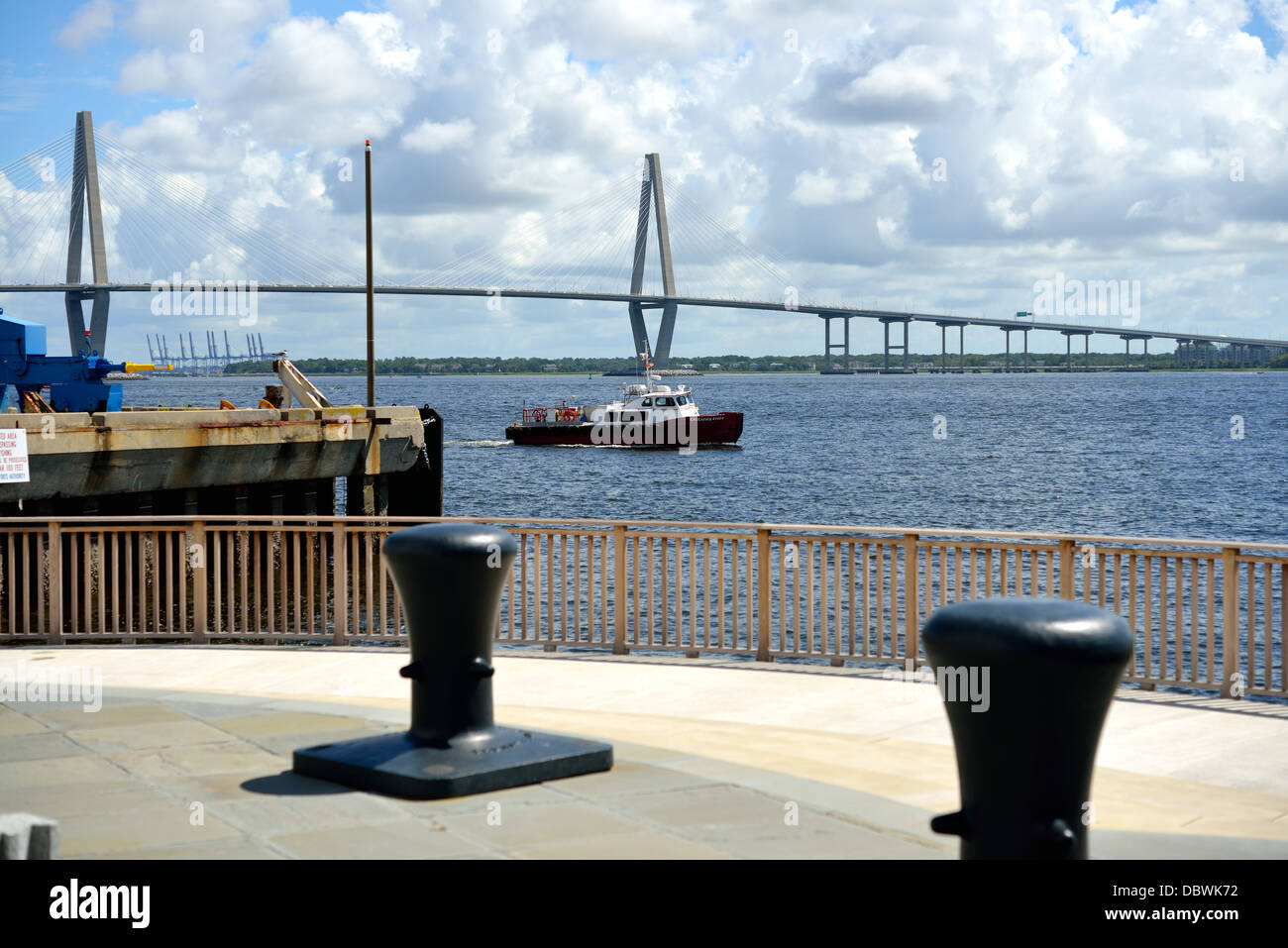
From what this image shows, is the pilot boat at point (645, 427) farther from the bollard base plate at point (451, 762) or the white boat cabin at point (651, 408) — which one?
the bollard base plate at point (451, 762)

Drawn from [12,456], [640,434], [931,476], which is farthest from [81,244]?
[12,456]

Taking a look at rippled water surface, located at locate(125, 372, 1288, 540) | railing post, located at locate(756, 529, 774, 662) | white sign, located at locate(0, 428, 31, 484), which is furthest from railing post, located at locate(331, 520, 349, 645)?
rippled water surface, located at locate(125, 372, 1288, 540)

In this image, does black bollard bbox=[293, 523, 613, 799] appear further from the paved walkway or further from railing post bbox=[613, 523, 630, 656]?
railing post bbox=[613, 523, 630, 656]

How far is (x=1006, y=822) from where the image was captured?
161 inches

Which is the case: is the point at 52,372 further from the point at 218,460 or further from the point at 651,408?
the point at 651,408

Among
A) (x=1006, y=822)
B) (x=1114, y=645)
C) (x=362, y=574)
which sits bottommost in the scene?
(x=362, y=574)

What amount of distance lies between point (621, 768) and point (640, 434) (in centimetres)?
7602

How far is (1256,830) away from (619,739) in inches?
128

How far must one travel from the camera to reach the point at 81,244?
3472 inches

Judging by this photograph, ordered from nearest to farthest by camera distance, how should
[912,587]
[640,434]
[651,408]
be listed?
[912,587]
[640,434]
[651,408]

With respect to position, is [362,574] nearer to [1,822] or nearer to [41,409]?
[41,409]

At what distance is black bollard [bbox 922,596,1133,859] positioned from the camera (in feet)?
13.1

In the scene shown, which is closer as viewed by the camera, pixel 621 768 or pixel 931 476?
pixel 621 768
